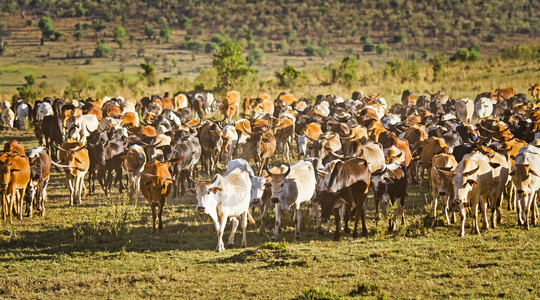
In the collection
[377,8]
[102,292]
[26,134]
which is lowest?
[102,292]

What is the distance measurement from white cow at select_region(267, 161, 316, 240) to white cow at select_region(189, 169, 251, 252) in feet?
1.88

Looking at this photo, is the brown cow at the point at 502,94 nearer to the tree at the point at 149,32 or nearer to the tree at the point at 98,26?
the tree at the point at 149,32

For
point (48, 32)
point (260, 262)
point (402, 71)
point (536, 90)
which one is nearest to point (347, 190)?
point (260, 262)

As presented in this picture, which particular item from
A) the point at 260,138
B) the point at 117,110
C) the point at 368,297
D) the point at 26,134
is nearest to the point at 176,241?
the point at 368,297

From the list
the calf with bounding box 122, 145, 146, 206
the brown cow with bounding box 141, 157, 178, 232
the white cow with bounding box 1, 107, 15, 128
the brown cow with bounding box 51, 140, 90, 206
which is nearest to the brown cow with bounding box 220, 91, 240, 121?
the white cow with bounding box 1, 107, 15, 128

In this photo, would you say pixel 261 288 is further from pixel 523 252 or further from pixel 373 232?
pixel 523 252

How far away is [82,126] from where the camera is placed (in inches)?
963

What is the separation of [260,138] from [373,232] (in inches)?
277

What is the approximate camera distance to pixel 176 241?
1289 cm

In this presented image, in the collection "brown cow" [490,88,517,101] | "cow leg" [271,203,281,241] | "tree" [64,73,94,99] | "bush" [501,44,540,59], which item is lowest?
"cow leg" [271,203,281,241]

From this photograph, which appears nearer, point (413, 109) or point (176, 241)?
point (176, 241)

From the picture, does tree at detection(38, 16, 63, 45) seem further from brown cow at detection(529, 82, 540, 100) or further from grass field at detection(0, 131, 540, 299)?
grass field at detection(0, 131, 540, 299)

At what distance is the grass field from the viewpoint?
9.89 metres

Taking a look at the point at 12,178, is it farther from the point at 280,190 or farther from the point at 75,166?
the point at 280,190
